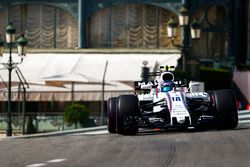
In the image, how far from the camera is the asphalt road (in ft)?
44.3

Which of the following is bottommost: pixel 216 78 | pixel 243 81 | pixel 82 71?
pixel 243 81

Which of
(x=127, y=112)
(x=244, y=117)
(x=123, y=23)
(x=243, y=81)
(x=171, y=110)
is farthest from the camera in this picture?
(x=123, y=23)

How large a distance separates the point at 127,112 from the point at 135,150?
3193 mm

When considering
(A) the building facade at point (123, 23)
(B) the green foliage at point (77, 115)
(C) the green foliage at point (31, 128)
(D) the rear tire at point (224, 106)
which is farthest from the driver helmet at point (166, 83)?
(A) the building facade at point (123, 23)

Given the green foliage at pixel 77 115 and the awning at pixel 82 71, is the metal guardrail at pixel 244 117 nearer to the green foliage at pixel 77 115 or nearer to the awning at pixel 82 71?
the green foliage at pixel 77 115

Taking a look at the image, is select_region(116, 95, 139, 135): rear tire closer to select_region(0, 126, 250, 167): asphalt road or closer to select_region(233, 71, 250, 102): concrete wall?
select_region(0, 126, 250, 167): asphalt road

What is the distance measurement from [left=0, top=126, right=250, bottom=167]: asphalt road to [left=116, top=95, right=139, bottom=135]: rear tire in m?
0.28

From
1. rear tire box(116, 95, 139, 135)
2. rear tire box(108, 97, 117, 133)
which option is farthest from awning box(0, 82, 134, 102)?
rear tire box(116, 95, 139, 135)

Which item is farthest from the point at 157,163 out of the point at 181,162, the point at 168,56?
the point at 168,56

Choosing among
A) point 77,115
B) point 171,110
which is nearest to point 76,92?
point 77,115

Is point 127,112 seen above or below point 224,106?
below

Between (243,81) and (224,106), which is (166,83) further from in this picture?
(243,81)

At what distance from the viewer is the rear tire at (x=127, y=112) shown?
18.1 meters

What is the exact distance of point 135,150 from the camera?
15.0 meters
